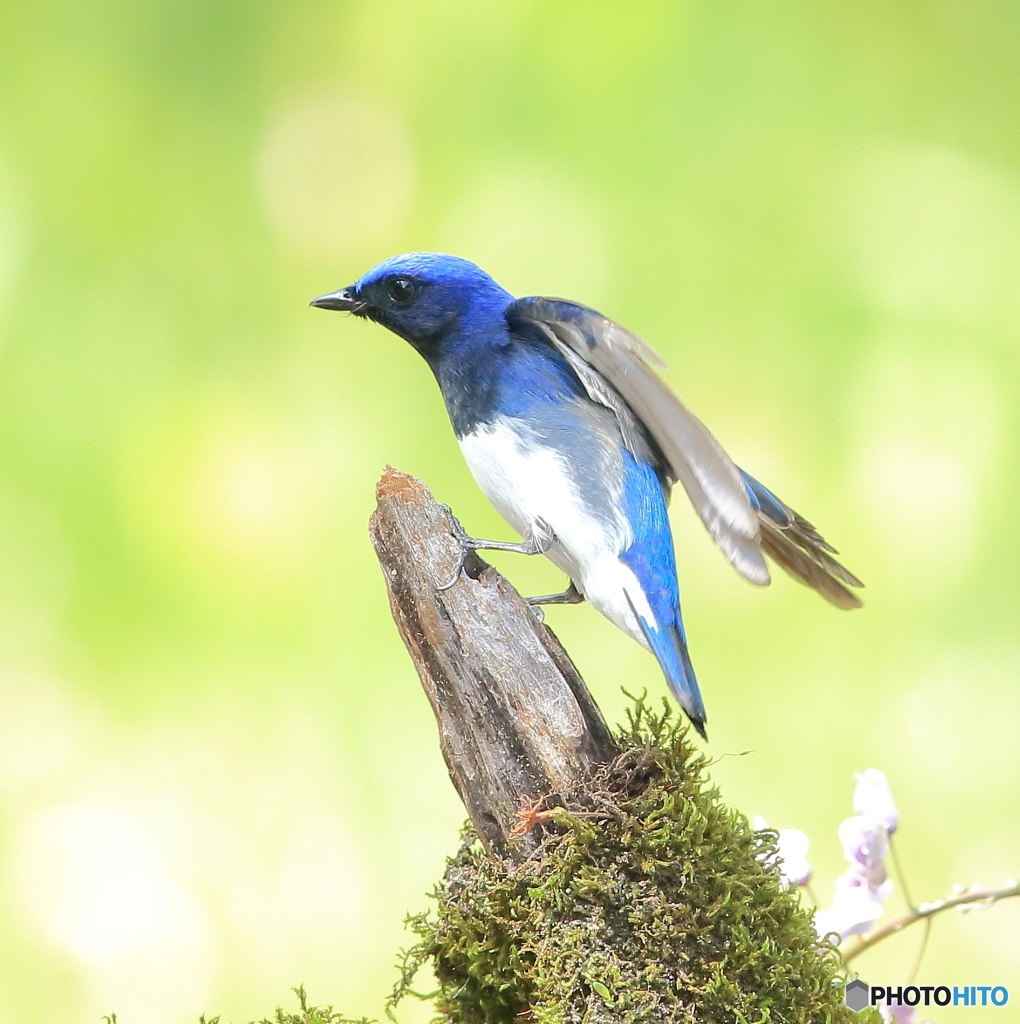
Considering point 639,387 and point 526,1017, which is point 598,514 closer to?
point 639,387

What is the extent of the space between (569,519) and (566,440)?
0.53 ft

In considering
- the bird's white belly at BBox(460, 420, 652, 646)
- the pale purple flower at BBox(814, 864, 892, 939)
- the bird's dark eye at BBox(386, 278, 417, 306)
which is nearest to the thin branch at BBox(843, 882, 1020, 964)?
the pale purple flower at BBox(814, 864, 892, 939)

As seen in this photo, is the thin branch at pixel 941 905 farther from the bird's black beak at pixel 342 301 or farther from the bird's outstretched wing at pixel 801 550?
the bird's black beak at pixel 342 301

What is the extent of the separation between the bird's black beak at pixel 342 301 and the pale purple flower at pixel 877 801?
1.43 metres

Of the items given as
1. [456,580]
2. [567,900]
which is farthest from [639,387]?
[567,900]

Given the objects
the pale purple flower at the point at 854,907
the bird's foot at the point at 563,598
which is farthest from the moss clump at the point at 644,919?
the bird's foot at the point at 563,598

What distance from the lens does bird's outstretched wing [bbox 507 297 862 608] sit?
190 centimetres

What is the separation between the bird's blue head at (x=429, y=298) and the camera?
97.0 inches

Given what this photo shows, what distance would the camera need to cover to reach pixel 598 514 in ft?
7.47

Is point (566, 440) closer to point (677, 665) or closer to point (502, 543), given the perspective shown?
point (502, 543)

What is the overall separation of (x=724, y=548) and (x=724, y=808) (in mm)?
428

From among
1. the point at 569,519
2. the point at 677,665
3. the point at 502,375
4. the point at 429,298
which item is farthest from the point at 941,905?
the point at 429,298

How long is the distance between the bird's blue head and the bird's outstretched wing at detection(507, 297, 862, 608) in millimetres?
169

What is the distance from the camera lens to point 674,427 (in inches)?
78.2
